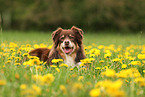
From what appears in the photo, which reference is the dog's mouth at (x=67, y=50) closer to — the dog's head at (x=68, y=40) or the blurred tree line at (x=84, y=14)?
the dog's head at (x=68, y=40)

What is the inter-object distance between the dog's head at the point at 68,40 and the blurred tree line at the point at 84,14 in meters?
17.2

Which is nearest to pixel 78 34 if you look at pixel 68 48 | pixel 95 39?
pixel 68 48

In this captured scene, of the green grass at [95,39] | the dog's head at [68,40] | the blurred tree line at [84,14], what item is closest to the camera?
the dog's head at [68,40]

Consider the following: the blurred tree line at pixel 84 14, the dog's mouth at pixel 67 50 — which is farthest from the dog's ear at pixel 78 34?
the blurred tree line at pixel 84 14

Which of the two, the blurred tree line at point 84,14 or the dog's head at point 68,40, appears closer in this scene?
the dog's head at point 68,40

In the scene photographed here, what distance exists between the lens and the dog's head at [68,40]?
14.1 feet

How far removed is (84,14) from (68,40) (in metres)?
18.7

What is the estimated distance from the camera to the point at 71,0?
922 inches

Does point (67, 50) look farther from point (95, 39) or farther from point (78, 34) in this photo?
point (95, 39)

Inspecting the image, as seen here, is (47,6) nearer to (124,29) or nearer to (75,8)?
(75,8)

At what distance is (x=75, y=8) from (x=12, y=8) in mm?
7715

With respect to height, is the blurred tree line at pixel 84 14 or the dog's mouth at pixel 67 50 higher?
the blurred tree line at pixel 84 14

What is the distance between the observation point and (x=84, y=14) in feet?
74.1

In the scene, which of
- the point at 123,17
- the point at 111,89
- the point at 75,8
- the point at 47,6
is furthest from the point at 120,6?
the point at 111,89
